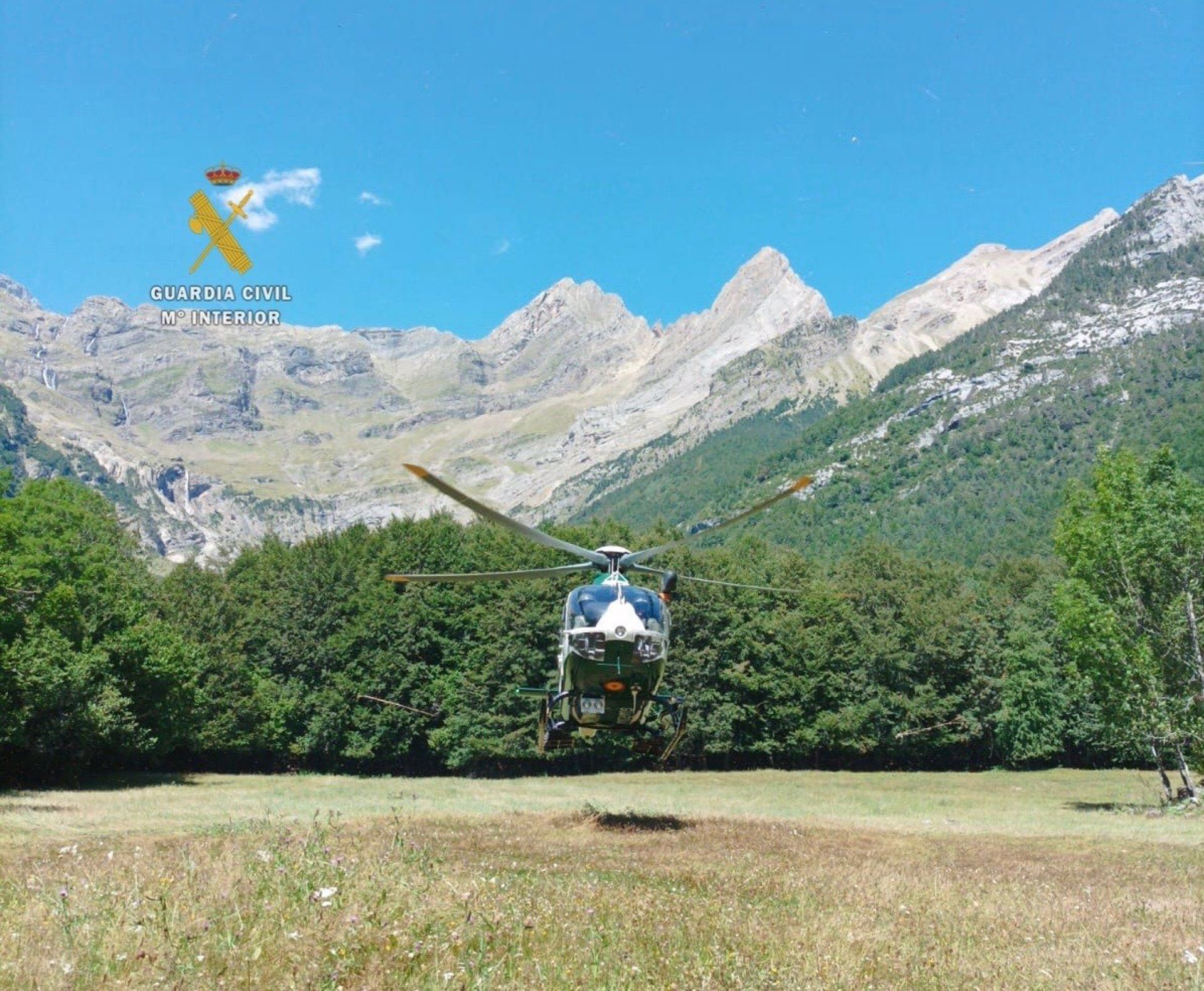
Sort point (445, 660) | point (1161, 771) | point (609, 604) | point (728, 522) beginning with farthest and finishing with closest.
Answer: point (445, 660) < point (1161, 771) < point (609, 604) < point (728, 522)

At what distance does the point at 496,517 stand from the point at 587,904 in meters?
7.34

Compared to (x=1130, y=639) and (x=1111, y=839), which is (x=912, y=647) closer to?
(x=1130, y=639)

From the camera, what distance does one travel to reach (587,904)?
37.9 feet

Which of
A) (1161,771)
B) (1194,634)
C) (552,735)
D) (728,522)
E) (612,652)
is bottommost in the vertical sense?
(1161,771)

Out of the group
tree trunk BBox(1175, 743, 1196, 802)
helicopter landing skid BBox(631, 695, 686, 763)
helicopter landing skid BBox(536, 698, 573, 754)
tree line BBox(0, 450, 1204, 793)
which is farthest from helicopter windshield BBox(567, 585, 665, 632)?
tree line BBox(0, 450, 1204, 793)

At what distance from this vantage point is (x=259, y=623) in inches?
2527

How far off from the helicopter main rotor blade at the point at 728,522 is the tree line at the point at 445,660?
28708 millimetres

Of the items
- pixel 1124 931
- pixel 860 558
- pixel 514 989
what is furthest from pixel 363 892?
pixel 860 558

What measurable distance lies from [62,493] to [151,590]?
36.4 feet

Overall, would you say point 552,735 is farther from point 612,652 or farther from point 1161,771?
point 1161,771

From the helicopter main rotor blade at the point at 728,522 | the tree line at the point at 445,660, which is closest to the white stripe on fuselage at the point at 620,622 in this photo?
the helicopter main rotor blade at the point at 728,522

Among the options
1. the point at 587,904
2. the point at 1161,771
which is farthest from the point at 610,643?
the point at 1161,771

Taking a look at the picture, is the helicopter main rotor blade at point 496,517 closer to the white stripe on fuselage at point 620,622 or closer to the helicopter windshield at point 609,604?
the helicopter windshield at point 609,604

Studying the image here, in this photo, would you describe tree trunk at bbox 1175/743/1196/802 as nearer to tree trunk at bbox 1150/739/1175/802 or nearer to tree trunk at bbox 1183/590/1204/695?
tree trunk at bbox 1150/739/1175/802
